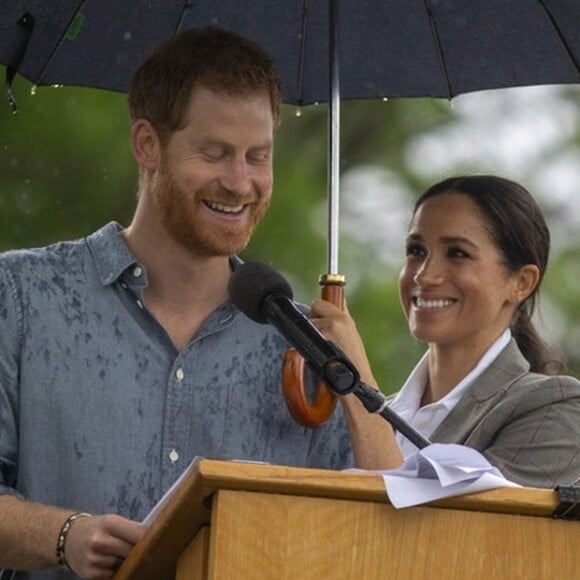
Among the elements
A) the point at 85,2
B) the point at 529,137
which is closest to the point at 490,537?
the point at 85,2

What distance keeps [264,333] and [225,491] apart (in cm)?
124

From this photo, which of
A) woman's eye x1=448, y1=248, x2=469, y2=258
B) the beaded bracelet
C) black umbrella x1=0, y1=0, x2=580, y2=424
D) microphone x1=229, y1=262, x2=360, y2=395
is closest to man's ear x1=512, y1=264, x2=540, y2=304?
woman's eye x1=448, y1=248, x2=469, y2=258

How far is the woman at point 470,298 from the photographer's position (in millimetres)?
5191

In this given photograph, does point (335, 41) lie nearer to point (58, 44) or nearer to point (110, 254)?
point (58, 44)

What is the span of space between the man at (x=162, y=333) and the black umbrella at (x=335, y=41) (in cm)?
55

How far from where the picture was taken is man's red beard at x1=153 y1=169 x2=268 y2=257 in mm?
4223

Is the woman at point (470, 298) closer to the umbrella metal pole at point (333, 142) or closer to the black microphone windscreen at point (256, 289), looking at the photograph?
the umbrella metal pole at point (333, 142)

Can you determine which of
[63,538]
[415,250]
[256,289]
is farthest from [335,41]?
[63,538]

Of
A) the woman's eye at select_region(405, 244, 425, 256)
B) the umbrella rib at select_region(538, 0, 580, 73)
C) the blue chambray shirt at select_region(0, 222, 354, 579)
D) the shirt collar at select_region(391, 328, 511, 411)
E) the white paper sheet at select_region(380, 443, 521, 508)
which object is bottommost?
the white paper sheet at select_region(380, 443, 521, 508)

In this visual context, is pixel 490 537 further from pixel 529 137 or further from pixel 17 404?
pixel 529 137

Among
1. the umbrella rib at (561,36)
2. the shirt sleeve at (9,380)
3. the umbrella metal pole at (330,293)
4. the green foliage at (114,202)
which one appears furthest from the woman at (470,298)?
the green foliage at (114,202)

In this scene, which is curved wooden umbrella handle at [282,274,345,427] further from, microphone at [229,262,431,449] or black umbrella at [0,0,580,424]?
black umbrella at [0,0,580,424]

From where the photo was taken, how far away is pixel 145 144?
4.42 metres

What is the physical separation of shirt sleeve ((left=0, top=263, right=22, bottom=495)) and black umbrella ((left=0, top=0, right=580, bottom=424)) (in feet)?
2.72
